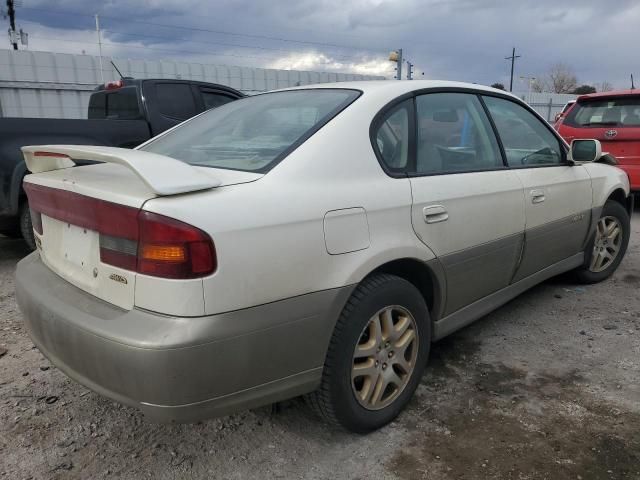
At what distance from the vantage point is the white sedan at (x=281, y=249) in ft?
5.68

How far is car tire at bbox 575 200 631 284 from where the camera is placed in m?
4.30

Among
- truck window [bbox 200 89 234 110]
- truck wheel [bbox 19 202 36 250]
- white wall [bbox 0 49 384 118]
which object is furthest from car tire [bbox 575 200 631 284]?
white wall [bbox 0 49 384 118]

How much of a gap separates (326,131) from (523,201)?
1553 millimetres

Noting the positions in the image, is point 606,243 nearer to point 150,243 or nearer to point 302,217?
point 302,217

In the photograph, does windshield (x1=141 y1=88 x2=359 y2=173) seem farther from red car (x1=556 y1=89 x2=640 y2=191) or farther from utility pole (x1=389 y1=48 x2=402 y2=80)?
utility pole (x1=389 y1=48 x2=402 y2=80)

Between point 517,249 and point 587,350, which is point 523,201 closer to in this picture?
point 517,249

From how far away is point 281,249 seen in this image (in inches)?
73.4

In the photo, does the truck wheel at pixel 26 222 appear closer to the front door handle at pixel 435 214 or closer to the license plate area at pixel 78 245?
the license plate area at pixel 78 245

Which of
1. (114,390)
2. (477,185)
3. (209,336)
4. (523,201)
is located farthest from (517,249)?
(114,390)

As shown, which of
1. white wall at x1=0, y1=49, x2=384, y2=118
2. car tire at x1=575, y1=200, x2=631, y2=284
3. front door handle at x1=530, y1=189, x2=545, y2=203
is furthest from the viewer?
white wall at x1=0, y1=49, x2=384, y2=118

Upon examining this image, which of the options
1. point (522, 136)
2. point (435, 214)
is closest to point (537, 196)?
point (522, 136)

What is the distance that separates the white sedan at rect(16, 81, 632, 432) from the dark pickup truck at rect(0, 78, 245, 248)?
2.35 m

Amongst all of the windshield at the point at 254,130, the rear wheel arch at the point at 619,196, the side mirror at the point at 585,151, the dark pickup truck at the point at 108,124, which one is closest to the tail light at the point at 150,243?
the windshield at the point at 254,130

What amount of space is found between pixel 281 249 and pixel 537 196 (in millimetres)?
2116
